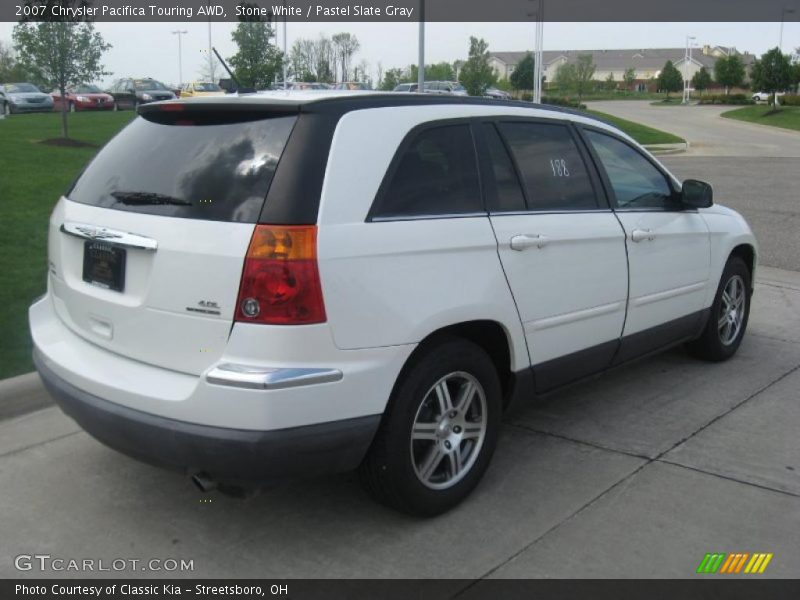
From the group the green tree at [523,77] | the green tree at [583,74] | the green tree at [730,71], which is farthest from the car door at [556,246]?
the green tree at [730,71]

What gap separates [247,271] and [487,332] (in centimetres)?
130

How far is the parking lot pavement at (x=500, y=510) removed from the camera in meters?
3.30

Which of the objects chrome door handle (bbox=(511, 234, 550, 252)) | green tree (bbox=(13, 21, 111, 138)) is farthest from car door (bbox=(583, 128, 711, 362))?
green tree (bbox=(13, 21, 111, 138))

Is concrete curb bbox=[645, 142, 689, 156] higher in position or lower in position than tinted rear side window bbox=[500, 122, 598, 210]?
lower

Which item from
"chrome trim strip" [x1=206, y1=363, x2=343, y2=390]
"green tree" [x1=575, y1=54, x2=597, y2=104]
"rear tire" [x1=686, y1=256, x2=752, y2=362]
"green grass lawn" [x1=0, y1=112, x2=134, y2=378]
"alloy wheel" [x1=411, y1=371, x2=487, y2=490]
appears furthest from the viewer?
"green tree" [x1=575, y1=54, x2=597, y2=104]

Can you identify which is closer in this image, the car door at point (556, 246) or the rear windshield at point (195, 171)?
the rear windshield at point (195, 171)

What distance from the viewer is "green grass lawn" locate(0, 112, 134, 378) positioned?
Answer: 18.3 ft

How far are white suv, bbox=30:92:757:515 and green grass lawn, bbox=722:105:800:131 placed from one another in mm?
44944

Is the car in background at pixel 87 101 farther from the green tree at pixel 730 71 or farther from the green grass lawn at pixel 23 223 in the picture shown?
the green tree at pixel 730 71

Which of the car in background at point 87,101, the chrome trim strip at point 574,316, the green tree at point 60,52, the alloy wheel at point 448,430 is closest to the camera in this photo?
the alloy wheel at point 448,430

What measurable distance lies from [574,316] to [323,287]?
5.39ft

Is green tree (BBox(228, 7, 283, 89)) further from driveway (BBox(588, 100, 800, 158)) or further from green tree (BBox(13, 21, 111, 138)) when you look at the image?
driveway (BBox(588, 100, 800, 158))

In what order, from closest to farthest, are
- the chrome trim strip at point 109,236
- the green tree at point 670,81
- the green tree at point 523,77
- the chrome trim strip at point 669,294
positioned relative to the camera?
the chrome trim strip at point 109,236 < the chrome trim strip at point 669,294 < the green tree at point 523,77 < the green tree at point 670,81

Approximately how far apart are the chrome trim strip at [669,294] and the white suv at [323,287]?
44 centimetres
